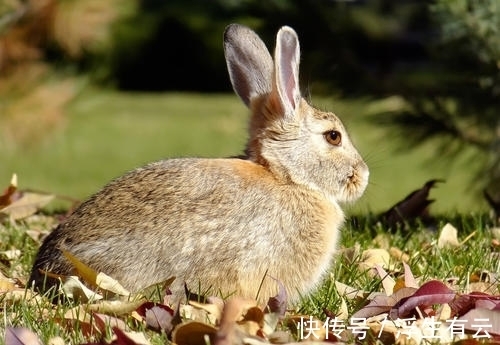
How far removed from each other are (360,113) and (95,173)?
20.3 feet

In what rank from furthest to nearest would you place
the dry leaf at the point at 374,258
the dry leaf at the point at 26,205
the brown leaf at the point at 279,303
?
the dry leaf at the point at 26,205
the dry leaf at the point at 374,258
the brown leaf at the point at 279,303

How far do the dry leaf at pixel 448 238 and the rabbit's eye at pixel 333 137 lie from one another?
0.83 m

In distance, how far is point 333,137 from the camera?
386 cm

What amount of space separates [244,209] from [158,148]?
11162mm

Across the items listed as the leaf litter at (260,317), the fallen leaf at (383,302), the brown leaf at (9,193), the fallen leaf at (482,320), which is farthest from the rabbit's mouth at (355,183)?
the brown leaf at (9,193)

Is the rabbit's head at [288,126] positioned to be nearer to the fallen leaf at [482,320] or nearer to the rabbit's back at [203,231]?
the rabbit's back at [203,231]

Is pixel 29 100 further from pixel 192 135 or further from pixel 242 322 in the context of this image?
pixel 192 135

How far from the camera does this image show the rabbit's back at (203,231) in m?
3.41

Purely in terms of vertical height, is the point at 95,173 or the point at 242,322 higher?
the point at 242,322

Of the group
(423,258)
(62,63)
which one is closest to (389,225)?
(423,258)

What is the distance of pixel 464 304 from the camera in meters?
3.39

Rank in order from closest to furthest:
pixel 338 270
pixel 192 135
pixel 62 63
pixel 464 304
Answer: pixel 464 304, pixel 338 270, pixel 62 63, pixel 192 135

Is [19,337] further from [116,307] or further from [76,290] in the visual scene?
[76,290]

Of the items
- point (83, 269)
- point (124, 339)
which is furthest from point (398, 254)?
Answer: point (124, 339)
